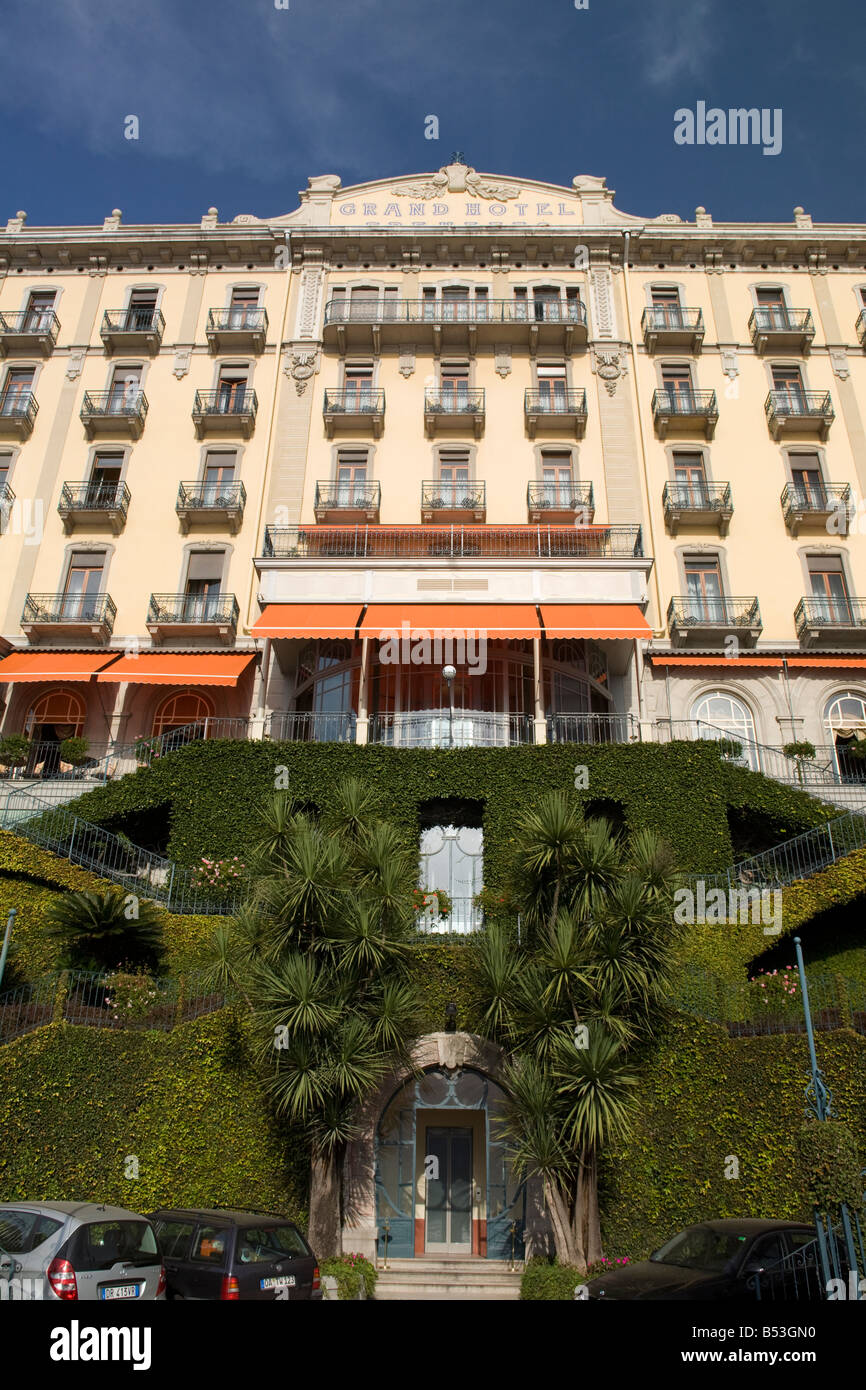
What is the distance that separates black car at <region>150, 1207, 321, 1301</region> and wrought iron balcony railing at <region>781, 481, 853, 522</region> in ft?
78.3

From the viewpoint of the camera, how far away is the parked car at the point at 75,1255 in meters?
8.29

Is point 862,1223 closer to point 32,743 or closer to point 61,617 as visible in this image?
point 32,743

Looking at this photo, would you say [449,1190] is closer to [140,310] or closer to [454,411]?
[454,411]

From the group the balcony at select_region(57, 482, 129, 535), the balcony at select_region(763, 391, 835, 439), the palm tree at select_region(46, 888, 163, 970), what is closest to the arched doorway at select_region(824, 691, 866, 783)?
the balcony at select_region(763, 391, 835, 439)

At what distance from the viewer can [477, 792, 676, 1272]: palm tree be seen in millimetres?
12422

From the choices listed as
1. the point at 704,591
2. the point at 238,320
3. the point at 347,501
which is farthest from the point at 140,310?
the point at 704,591

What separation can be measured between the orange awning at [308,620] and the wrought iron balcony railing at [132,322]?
12.2m

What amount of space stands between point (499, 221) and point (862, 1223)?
31.2 metres

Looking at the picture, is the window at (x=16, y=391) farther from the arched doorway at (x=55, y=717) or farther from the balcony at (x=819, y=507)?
the balcony at (x=819, y=507)

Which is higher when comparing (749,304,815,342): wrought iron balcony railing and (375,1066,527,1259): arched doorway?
(749,304,815,342): wrought iron balcony railing

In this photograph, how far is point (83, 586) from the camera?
2775 centimetres

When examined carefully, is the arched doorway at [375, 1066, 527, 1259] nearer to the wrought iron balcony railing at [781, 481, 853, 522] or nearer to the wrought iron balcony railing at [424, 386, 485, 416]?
the wrought iron balcony railing at [781, 481, 853, 522]
